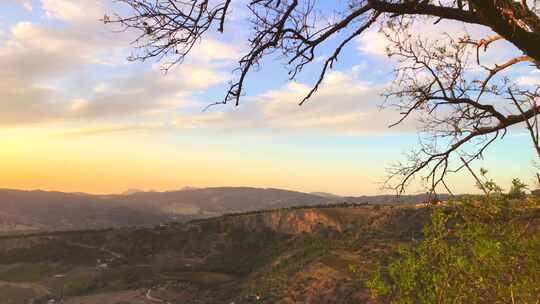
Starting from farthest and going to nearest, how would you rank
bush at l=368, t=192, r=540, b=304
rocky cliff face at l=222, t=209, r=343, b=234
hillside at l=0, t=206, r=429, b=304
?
rocky cliff face at l=222, t=209, r=343, b=234 < hillside at l=0, t=206, r=429, b=304 < bush at l=368, t=192, r=540, b=304

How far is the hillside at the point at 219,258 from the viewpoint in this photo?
151ft

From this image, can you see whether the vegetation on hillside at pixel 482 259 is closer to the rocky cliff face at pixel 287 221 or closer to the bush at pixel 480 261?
the bush at pixel 480 261

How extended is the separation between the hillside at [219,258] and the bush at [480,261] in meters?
33.4

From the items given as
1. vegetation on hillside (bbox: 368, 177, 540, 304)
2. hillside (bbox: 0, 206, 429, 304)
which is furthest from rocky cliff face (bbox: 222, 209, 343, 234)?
vegetation on hillside (bbox: 368, 177, 540, 304)

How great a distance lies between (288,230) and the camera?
2756 inches

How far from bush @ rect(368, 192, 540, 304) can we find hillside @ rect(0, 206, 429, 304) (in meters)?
33.4

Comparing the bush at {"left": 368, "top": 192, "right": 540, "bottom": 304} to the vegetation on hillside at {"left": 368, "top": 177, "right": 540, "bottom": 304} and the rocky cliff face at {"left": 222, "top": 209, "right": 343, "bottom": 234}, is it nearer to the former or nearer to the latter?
the vegetation on hillside at {"left": 368, "top": 177, "right": 540, "bottom": 304}

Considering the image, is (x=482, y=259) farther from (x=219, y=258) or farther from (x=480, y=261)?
(x=219, y=258)

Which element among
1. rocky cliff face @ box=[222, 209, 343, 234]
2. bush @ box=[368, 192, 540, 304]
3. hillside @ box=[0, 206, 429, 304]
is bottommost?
hillside @ box=[0, 206, 429, 304]

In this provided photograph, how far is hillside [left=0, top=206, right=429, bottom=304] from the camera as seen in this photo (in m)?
46.1

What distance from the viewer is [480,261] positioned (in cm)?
598

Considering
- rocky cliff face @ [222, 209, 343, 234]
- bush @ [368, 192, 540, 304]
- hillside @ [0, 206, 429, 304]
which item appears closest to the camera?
bush @ [368, 192, 540, 304]

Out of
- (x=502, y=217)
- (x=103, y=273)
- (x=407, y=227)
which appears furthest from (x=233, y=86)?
(x=103, y=273)

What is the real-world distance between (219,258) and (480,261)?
201ft
